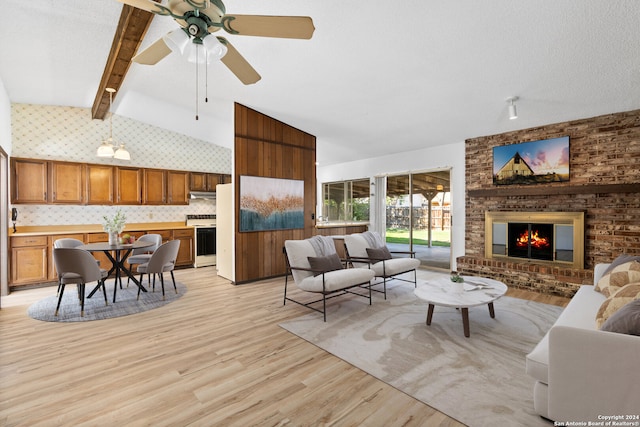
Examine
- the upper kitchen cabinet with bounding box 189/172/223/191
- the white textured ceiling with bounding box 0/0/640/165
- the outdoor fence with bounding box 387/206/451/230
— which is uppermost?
the white textured ceiling with bounding box 0/0/640/165

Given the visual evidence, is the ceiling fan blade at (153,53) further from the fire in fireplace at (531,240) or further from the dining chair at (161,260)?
the fire in fireplace at (531,240)

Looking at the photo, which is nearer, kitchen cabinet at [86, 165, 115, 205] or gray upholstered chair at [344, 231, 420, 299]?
gray upholstered chair at [344, 231, 420, 299]

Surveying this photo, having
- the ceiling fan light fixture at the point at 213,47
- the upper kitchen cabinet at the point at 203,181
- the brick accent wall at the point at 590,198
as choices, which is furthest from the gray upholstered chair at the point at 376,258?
the upper kitchen cabinet at the point at 203,181

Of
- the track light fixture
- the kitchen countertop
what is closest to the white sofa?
the track light fixture

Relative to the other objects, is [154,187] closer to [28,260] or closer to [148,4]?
[28,260]

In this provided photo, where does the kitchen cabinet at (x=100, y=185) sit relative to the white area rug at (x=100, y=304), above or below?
above

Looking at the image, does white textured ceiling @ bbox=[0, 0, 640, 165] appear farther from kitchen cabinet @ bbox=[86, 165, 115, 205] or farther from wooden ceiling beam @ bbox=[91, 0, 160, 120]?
kitchen cabinet @ bbox=[86, 165, 115, 205]

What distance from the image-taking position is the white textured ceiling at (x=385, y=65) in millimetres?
2848

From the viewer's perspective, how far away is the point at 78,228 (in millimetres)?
5887

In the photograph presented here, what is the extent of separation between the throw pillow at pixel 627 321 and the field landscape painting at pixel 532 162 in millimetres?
3972

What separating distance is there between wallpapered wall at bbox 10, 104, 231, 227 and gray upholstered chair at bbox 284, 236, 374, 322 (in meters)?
4.42

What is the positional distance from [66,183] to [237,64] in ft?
17.3

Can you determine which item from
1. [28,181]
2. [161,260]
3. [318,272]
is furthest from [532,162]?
[28,181]

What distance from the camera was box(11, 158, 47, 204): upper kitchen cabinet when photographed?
527 cm
